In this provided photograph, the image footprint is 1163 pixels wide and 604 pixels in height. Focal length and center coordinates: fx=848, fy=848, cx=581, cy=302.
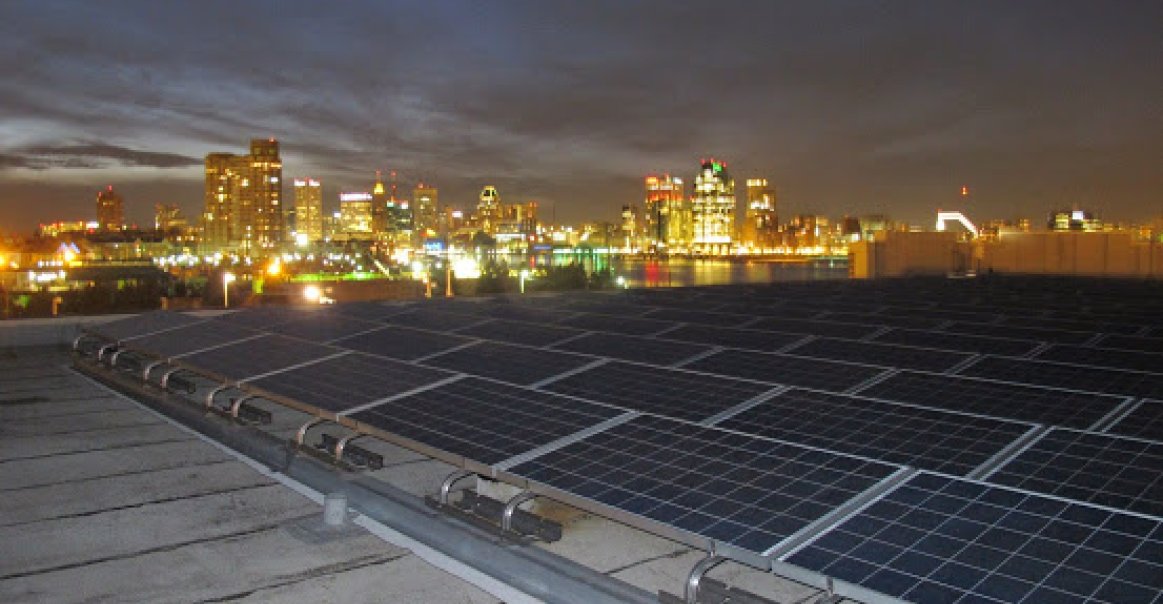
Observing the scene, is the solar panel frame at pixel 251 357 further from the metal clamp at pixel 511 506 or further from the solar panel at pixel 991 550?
the solar panel at pixel 991 550

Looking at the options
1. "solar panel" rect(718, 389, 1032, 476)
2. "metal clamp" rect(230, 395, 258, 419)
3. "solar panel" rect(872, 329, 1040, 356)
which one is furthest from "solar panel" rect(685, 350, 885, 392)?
"metal clamp" rect(230, 395, 258, 419)

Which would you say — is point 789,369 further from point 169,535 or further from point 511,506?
point 169,535

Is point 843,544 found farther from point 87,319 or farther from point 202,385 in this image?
point 87,319

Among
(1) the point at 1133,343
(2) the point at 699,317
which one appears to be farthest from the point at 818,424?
(2) the point at 699,317

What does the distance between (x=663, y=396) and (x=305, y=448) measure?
136 inches

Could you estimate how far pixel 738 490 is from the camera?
16.3 feet

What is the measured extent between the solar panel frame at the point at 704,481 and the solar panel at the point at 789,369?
7.36 ft

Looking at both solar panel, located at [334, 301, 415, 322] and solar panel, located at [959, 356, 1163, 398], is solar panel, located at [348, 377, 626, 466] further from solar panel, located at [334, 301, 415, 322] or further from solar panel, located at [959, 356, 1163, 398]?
solar panel, located at [334, 301, 415, 322]

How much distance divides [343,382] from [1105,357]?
8184mm

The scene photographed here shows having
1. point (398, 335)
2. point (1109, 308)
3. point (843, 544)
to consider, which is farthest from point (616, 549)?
point (1109, 308)

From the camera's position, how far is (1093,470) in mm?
4906

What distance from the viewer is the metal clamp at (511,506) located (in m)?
5.76

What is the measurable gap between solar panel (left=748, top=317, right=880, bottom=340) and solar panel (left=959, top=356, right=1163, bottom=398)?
9.06 feet

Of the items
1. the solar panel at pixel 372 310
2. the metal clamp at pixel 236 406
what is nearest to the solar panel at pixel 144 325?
the solar panel at pixel 372 310
